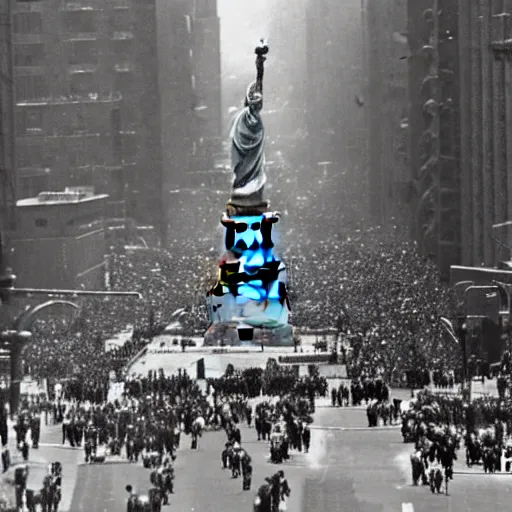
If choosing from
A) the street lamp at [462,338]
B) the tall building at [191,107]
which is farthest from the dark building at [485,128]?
the tall building at [191,107]

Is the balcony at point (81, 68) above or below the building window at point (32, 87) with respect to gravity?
above

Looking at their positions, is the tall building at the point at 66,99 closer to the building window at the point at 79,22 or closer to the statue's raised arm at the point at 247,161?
the building window at the point at 79,22

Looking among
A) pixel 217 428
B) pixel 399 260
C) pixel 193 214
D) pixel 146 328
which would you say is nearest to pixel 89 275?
pixel 146 328

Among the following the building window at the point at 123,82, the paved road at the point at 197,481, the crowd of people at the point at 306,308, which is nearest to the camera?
the paved road at the point at 197,481

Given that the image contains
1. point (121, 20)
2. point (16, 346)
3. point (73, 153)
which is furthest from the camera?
point (121, 20)

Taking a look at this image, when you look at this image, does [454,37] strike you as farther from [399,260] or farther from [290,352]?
[290,352]

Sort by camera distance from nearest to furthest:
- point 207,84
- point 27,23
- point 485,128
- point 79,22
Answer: point 485,128
point 27,23
point 79,22
point 207,84

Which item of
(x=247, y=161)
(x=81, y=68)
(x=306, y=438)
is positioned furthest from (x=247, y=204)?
(x=81, y=68)

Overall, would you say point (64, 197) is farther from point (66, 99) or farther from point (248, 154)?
point (248, 154)
